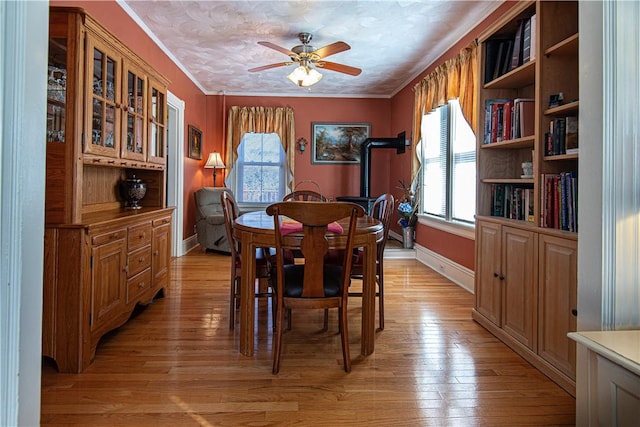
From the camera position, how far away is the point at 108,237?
2334 millimetres

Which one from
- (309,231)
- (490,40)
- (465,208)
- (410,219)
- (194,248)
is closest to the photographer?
(309,231)

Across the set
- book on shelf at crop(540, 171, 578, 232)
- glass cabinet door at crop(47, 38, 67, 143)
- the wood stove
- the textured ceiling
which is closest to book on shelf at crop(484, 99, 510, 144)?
book on shelf at crop(540, 171, 578, 232)

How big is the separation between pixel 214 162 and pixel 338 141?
214cm

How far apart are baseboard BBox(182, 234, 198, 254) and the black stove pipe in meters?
2.71

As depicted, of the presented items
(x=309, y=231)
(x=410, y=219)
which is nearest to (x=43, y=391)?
(x=309, y=231)

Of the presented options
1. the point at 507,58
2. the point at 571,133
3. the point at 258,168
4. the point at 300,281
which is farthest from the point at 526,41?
the point at 258,168

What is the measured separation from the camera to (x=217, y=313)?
3092mm

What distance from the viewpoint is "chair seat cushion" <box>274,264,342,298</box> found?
219 cm

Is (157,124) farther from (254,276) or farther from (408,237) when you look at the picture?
(408,237)

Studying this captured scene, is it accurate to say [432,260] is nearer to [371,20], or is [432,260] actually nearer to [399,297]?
[399,297]

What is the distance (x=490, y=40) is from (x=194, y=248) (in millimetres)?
4749

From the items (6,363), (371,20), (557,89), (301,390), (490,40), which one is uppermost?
(371,20)

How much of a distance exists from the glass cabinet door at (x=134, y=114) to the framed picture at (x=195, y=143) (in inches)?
110

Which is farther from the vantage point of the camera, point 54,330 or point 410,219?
point 410,219
